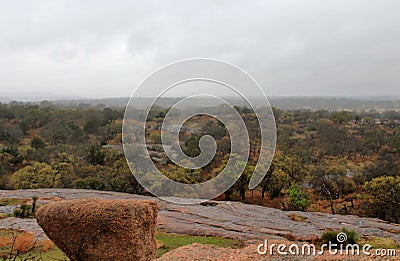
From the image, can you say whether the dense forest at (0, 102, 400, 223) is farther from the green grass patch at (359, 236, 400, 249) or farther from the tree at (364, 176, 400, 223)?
the green grass patch at (359, 236, 400, 249)

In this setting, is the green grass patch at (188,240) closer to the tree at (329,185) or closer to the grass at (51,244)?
the grass at (51,244)

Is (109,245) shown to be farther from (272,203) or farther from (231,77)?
(272,203)

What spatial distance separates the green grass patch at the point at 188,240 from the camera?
471 inches

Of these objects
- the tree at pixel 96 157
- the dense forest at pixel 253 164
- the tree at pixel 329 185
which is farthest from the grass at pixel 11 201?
the tree at pixel 329 185

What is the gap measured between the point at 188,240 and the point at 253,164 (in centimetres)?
1655

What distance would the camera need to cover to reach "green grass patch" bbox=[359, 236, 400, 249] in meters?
12.2

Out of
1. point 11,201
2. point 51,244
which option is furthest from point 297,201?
point 11,201

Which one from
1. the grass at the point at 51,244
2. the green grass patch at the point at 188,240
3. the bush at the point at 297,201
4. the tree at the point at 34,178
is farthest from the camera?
the tree at the point at 34,178

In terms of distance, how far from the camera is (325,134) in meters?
49.3

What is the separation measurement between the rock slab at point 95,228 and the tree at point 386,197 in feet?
60.1

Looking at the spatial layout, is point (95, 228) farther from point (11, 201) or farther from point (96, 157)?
point (96, 157)

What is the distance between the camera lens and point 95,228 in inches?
267

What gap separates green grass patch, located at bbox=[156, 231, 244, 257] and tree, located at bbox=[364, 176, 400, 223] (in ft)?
40.1

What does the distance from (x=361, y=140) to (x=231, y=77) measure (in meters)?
40.7
